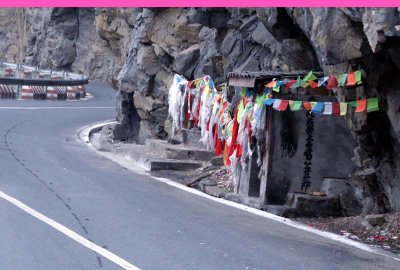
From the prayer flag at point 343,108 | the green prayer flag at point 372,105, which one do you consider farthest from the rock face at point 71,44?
the green prayer flag at point 372,105

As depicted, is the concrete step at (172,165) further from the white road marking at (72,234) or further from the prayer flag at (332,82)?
the prayer flag at (332,82)

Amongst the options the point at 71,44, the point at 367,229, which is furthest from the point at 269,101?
the point at 71,44

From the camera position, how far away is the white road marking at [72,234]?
928cm

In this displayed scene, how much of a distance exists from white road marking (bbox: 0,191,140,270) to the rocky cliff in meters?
4.01

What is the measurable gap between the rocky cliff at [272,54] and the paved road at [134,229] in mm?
2360

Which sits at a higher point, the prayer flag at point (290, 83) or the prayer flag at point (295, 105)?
the prayer flag at point (290, 83)

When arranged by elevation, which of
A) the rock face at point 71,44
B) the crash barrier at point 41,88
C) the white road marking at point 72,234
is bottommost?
the crash barrier at point 41,88

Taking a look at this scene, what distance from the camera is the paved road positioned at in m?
9.54

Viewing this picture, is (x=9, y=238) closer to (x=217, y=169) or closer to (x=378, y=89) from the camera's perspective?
(x=378, y=89)

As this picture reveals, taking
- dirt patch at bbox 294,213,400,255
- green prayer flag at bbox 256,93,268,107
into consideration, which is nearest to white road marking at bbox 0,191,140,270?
dirt patch at bbox 294,213,400,255

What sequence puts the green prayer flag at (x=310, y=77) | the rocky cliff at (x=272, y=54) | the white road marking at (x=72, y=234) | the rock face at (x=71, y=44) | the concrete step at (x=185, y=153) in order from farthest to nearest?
the rock face at (x=71, y=44) < the concrete step at (x=185, y=153) < the green prayer flag at (x=310, y=77) < the rocky cliff at (x=272, y=54) < the white road marking at (x=72, y=234)

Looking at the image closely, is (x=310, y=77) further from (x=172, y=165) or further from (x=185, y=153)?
(x=185, y=153)

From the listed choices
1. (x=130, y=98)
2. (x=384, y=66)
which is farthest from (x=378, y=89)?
(x=130, y=98)

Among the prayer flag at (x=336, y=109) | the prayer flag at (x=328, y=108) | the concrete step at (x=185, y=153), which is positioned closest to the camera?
the prayer flag at (x=336, y=109)
